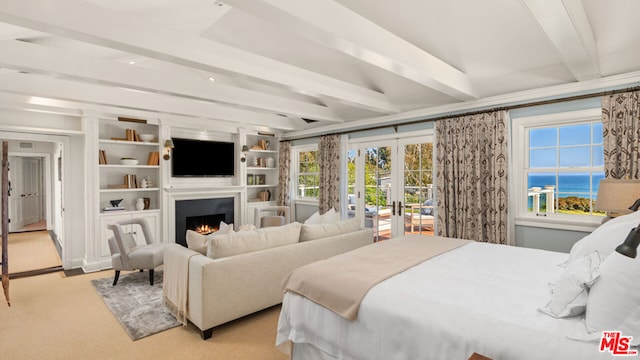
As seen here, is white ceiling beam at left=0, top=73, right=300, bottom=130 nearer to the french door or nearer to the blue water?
the french door

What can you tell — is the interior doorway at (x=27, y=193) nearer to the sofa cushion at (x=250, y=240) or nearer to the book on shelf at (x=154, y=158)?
the book on shelf at (x=154, y=158)

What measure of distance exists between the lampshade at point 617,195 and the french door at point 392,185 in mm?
2035

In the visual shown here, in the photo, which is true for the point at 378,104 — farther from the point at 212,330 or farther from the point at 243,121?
the point at 212,330

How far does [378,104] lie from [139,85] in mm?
2847

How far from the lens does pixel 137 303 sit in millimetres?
3387

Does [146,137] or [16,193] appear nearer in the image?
[146,137]

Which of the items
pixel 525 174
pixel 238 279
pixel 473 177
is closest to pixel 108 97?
pixel 238 279

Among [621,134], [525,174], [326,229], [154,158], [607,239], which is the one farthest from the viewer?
[154,158]

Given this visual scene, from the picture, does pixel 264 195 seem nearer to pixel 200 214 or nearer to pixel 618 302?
pixel 200 214

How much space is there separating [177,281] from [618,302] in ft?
9.87

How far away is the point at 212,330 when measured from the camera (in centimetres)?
279

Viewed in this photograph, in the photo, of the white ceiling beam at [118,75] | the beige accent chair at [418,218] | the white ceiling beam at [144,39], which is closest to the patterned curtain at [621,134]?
the beige accent chair at [418,218]

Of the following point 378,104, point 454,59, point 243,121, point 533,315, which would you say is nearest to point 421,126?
point 378,104

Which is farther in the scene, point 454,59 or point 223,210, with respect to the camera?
point 223,210
